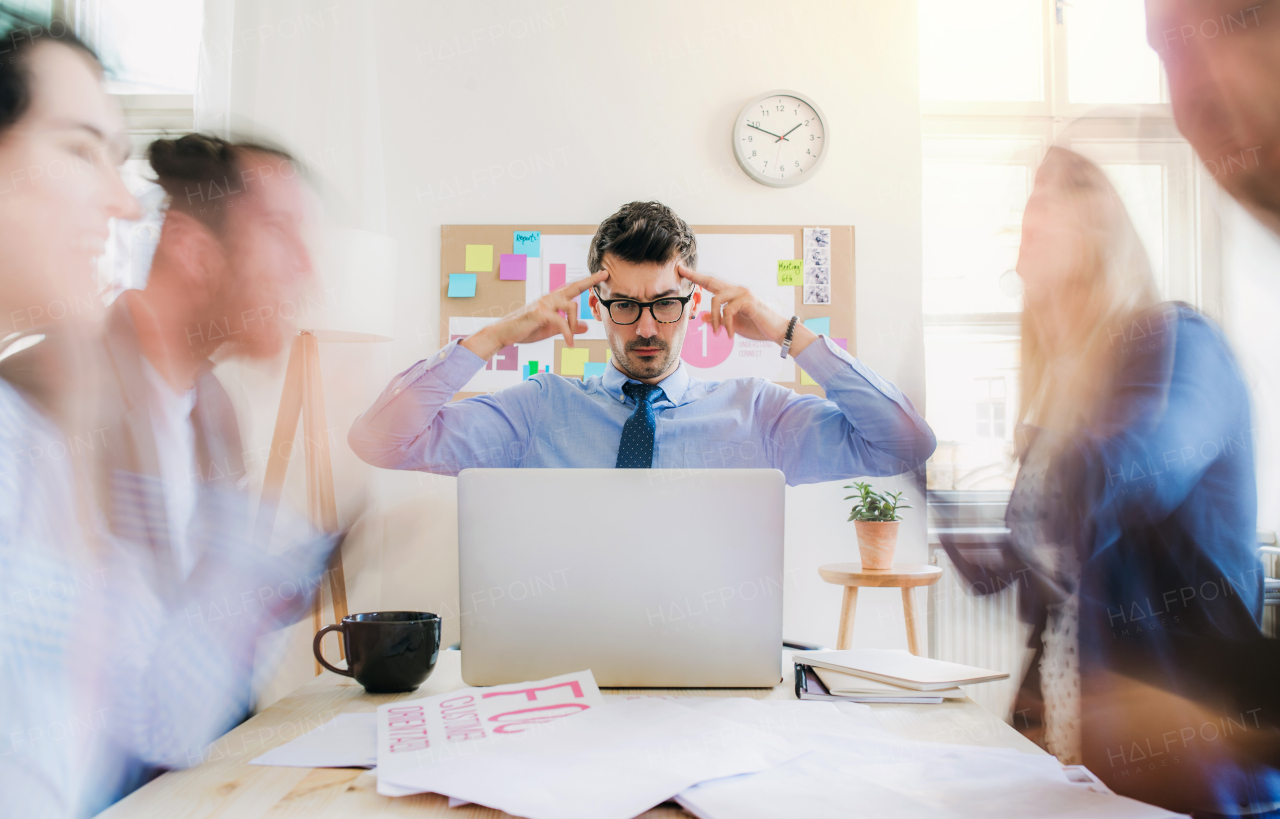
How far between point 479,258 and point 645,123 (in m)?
0.81

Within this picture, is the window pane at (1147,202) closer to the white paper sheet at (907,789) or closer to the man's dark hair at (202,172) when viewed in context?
the white paper sheet at (907,789)

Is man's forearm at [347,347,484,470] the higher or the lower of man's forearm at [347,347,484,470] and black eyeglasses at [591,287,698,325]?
the lower

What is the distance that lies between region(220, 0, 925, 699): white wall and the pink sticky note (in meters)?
0.15

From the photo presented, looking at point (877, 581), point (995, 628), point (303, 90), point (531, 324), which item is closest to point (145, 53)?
point (303, 90)

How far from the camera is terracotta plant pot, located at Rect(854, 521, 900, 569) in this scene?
2.19 metres

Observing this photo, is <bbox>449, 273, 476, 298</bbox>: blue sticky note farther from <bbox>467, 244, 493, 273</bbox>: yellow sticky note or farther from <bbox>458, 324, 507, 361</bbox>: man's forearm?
<bbox>458, 324, 507, 361</bbox>: man's forearm

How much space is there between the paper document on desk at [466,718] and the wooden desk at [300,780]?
0.07ft

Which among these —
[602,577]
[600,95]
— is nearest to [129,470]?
[602,577]

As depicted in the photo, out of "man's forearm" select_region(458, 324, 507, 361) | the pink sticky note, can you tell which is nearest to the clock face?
the pink sticky note

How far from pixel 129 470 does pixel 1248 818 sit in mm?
606

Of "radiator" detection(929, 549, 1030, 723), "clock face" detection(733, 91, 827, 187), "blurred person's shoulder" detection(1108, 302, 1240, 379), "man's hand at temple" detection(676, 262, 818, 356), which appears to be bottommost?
"radiator" detection(929, 549, 1030, 723)

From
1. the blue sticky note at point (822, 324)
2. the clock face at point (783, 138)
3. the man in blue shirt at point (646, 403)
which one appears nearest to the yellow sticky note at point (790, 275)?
the blue sticky note at point (822, 324)

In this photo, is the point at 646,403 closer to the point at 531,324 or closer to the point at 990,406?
the point at 531,324

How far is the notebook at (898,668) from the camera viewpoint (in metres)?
0.69
